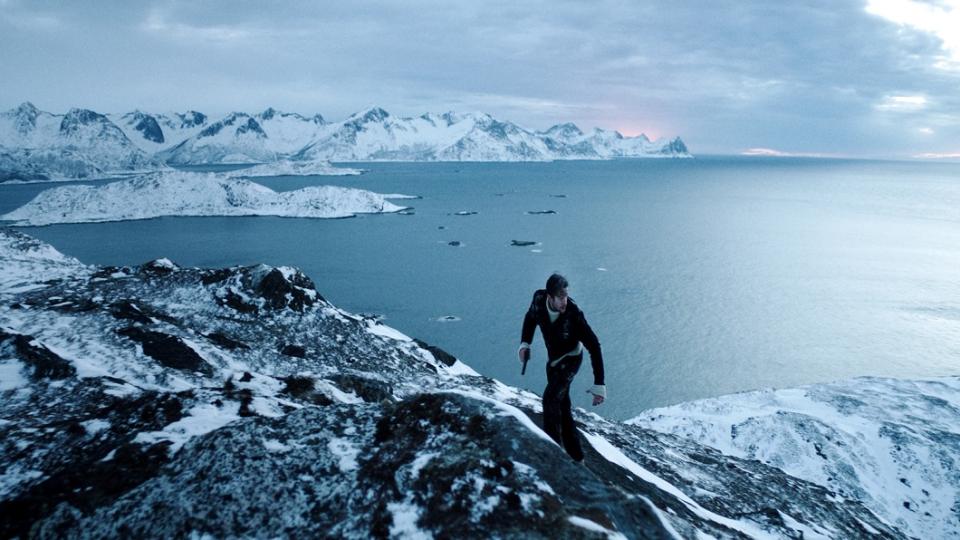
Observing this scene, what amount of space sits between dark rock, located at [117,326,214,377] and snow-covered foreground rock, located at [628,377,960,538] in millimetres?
29399

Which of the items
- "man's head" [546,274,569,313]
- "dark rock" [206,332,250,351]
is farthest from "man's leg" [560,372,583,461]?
"dark rock" [206,332,250,351]

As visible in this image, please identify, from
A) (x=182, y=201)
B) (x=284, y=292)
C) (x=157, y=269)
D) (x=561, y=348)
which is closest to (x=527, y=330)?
(x=561, y=348)

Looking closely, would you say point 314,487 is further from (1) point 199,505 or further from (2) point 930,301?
(2) point 930,301

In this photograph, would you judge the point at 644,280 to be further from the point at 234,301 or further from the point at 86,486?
the point at 86,486

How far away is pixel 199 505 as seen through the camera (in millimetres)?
7098

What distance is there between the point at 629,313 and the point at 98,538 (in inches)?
2515

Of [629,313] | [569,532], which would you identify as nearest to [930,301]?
[629,313]

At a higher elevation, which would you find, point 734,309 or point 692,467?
point 692,467

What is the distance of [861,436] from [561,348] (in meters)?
35.0

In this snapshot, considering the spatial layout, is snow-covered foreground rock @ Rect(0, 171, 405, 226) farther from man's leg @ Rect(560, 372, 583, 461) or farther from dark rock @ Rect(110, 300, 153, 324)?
man's leg @ Rect(560, 372, 583, 461)

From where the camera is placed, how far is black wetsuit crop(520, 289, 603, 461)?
8961 mm

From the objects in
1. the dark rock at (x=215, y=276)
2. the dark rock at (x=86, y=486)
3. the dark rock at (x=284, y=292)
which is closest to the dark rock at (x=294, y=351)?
the dark rock at (x=284, y=292)

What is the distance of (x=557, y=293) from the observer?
8609 millimetres

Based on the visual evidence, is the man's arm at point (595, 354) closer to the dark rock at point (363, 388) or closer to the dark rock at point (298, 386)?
the dark rock at point (298, 386)
